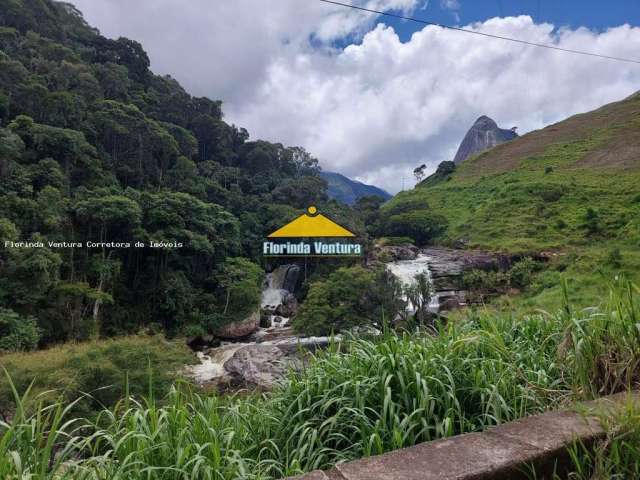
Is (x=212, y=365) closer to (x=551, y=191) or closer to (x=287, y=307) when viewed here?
(x=287, y=307)

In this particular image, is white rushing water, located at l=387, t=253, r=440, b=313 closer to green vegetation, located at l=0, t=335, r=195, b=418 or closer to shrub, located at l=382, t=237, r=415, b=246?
shrub, located at l=382, t=237, r=415, b=246

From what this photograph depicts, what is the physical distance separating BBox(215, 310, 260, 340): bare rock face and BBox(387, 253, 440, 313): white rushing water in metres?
6.12

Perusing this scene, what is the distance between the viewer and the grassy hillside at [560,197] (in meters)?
16.1

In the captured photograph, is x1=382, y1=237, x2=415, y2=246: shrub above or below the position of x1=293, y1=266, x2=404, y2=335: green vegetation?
above

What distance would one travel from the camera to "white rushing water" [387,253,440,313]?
16319mm

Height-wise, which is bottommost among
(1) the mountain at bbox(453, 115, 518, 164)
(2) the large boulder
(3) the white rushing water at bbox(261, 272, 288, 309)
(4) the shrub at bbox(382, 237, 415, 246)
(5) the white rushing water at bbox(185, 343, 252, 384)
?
(5) the white rushing water at bbox(185, 343, 252, 384)

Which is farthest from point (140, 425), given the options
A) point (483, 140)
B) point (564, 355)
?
point (483, 140)

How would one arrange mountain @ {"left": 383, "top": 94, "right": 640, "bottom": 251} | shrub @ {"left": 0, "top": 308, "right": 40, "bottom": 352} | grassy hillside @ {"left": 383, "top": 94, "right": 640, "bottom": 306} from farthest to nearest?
mountain @ {"left": 383, "top": 94, "right": 640, "bottom": 251}, grassy hillside @ {"left": 383, "top": 94, "right": 640, "bottom": 306}, shrub @ {"left": 0, "top": 308, "right": 40, "bottom": 352}

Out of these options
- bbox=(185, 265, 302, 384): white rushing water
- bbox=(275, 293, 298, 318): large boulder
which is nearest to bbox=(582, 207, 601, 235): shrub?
bbox=(275, 293, 298, 318): large boulder

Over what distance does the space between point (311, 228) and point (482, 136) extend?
2112 inches

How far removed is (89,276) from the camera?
1534cm

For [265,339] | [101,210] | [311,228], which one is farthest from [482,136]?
[101,210]

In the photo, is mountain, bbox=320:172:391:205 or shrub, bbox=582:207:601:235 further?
mountain, bbox=320:172:391:205

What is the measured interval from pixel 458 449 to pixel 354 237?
19429 mm
